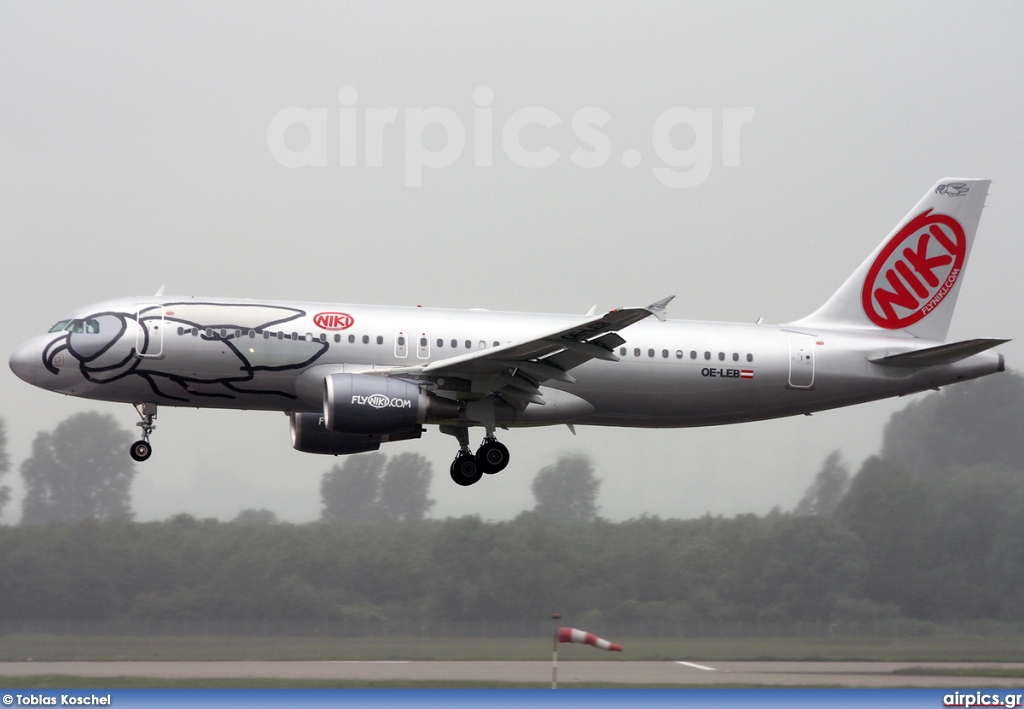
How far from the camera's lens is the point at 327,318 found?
28234mm

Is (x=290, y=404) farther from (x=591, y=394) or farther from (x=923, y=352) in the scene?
(x=923, y=352)

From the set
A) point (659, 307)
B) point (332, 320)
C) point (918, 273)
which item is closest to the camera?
point (659, 307)

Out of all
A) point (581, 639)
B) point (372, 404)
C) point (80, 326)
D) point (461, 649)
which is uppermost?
point (80, 326)

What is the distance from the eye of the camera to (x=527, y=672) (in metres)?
28.3

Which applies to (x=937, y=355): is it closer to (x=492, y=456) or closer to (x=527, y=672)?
(x=492, y=456)

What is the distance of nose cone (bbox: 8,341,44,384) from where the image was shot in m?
28.0

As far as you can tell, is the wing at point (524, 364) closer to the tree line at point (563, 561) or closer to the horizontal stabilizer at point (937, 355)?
the horizontal stabilizer at point (937, 355)

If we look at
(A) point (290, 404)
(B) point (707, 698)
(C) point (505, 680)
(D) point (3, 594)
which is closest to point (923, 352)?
(B) point (707, 698)

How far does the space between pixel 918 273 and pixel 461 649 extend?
599 inches

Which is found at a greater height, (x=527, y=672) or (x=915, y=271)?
(x=915, y=271)

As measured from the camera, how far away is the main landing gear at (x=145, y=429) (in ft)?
95.1

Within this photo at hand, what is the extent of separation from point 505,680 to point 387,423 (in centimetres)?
592

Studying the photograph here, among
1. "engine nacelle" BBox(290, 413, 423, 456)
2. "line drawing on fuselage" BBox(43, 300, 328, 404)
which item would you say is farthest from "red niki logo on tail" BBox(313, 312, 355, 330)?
"engine nacelle" BBox(290, 413, 423, 456)

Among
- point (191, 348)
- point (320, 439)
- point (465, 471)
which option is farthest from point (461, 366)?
point (191, 348)
